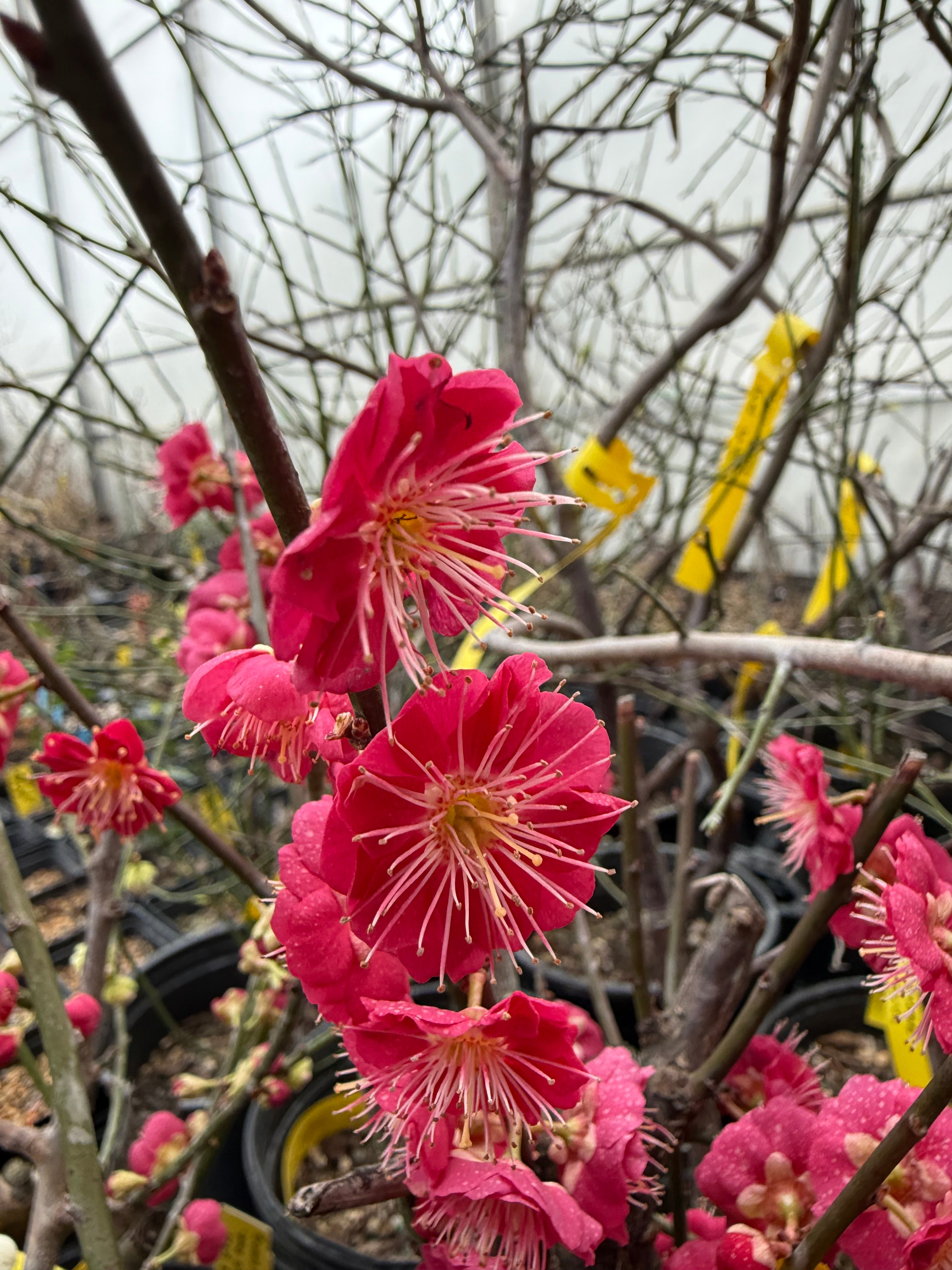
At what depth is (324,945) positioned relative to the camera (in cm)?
36

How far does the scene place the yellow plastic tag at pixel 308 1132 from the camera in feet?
3.59

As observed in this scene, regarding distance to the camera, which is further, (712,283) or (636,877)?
(712,283)

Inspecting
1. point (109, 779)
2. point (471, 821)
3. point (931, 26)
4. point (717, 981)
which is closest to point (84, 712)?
point (109, 779)

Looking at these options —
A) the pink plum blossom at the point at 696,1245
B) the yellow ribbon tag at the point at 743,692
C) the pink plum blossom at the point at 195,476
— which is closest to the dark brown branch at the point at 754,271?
the yellow ribbon tag at the point at 743,692

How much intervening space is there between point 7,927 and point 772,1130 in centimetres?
53

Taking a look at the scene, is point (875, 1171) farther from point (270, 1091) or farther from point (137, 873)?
point (137, 873)

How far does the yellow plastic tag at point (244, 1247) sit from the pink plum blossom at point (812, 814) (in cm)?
73

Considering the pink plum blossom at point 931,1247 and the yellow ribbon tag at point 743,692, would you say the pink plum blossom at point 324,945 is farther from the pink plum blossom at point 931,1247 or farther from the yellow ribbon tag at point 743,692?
the yellow ribbon tag at point 743,692

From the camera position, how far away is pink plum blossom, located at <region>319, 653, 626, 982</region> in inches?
12.2

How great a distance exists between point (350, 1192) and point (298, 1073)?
62cm

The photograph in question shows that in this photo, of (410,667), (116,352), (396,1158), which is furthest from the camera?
(116,352)

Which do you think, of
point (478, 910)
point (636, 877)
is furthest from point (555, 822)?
point (636, 877)

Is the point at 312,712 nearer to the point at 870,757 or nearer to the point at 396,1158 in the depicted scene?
the point at 396,1158

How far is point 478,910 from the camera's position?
34 cm
